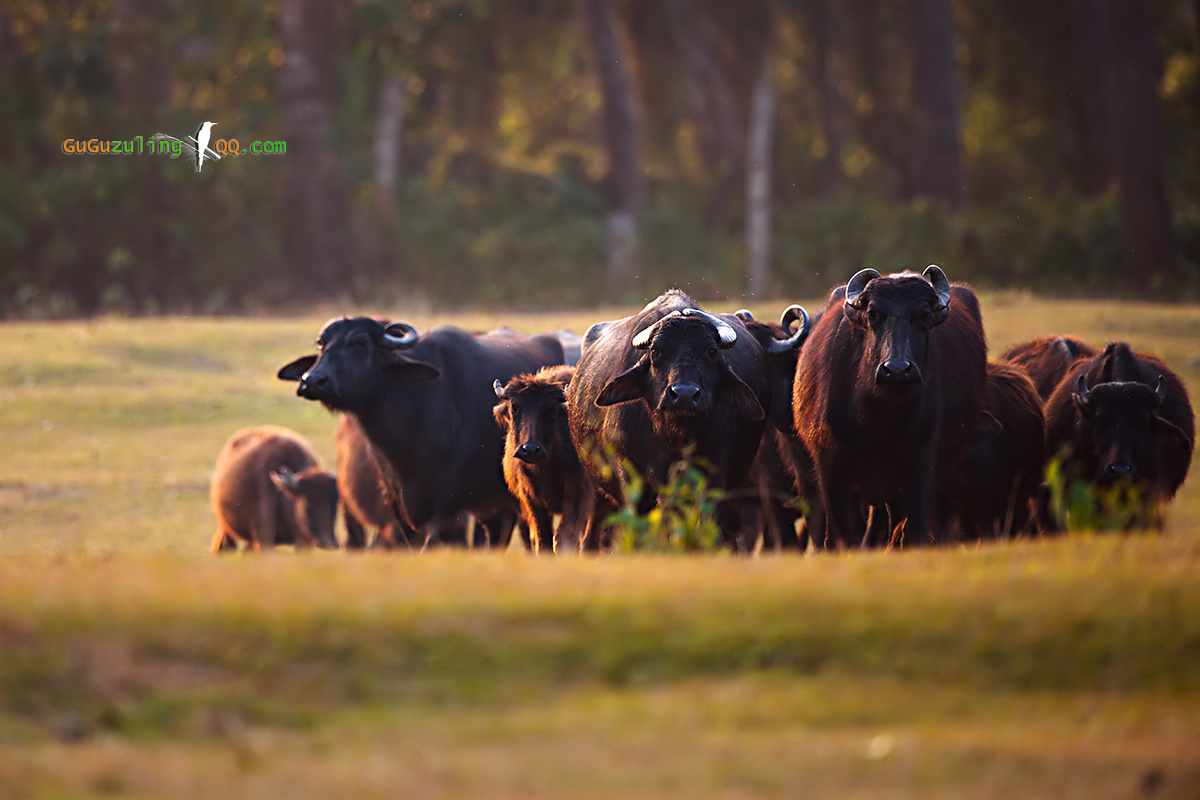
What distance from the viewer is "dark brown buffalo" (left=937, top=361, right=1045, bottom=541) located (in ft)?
37.8

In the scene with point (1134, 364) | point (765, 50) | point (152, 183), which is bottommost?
point (1134, 364)

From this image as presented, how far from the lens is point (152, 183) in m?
36.2

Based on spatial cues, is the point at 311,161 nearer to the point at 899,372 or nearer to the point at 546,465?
the point at 546,465

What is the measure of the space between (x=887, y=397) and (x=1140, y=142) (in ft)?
66.2

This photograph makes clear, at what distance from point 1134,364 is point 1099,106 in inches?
1070

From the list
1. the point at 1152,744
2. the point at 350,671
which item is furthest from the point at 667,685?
the point at 1152,744

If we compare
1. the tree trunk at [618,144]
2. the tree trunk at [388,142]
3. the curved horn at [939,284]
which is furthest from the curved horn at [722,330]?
the tree trunk at [388,142]

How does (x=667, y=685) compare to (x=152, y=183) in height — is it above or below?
below

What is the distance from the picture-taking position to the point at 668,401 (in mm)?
9602

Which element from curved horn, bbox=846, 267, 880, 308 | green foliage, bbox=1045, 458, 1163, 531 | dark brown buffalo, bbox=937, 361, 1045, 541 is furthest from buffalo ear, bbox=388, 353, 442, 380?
green foliage, bbox=1045, 458, 1163, 531

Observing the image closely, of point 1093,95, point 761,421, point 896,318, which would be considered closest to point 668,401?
point 761,421

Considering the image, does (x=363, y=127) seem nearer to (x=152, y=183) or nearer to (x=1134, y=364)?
(x=152, y=183)

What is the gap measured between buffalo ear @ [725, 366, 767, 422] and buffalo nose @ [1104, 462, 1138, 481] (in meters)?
2.57

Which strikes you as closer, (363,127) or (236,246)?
(236,246)
